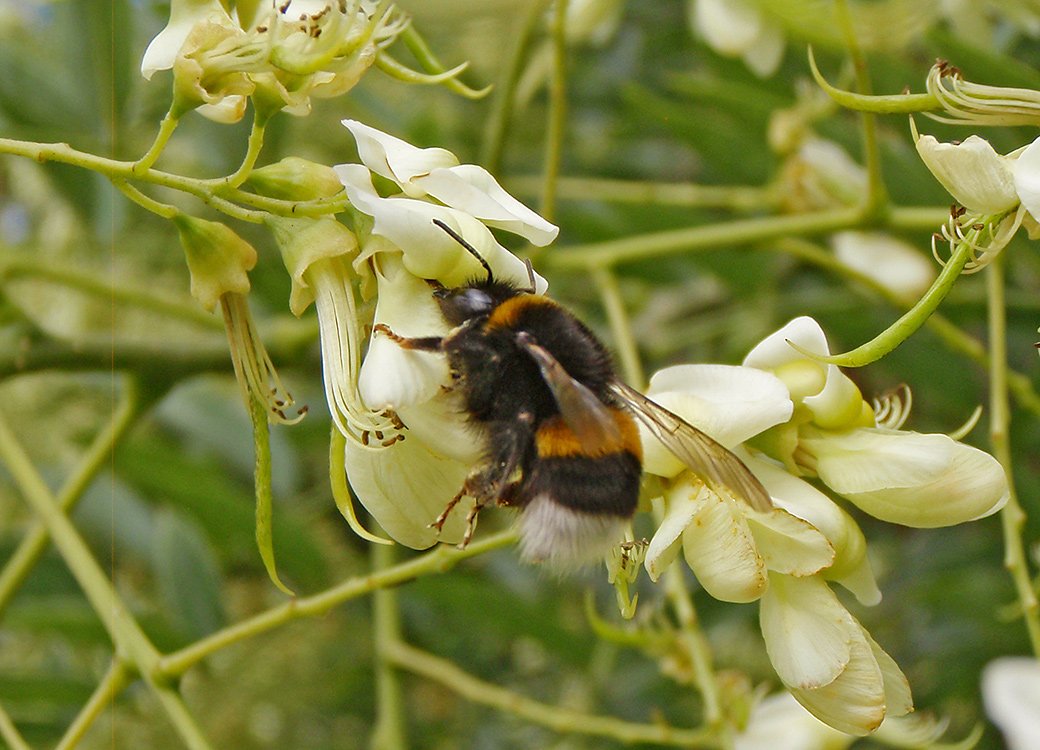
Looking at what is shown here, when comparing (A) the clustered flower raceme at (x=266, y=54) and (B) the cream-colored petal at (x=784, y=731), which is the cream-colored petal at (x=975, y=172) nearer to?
(A) the clustered flower raceme at (x=266, y=54)

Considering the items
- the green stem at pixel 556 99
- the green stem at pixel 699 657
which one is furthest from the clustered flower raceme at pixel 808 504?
the green stem at pixel 556 99

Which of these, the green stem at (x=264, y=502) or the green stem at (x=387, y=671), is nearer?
the green stem at (x=264, y=502)

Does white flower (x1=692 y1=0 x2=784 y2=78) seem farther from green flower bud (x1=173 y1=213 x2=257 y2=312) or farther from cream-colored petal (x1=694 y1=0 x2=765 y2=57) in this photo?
green flower bud (x1=173 y1=213 x2=257 y2=312)

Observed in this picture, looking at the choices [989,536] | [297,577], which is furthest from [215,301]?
[989,536]

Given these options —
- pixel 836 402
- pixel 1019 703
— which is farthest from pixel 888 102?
pixel 1019 703

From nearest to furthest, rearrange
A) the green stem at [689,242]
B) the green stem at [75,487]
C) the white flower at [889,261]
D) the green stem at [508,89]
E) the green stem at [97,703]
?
the green stem at [97,703], the green stem at [75,487], the green stem at [508,89], the green stem at [689,242], the white flower at [889,261]

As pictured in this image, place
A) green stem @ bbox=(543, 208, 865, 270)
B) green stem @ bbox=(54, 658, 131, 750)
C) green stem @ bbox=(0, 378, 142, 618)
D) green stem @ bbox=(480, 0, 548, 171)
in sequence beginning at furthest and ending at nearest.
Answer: green stem @ bbox=(543, 208, 865, 270) → green stem @ bbox=(480, 0, 548, 171) → green stem @ bbox=(0, 378, 142, 618) → green stem @ bbox=(54, 658, 131, 750)

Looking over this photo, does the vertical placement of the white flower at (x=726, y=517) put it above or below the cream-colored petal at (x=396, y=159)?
below

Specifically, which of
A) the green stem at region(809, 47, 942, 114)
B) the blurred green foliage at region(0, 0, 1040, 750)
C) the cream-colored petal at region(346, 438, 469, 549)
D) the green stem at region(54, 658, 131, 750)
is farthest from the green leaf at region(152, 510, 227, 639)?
the green stem at region(809, 47, 942, 114)
